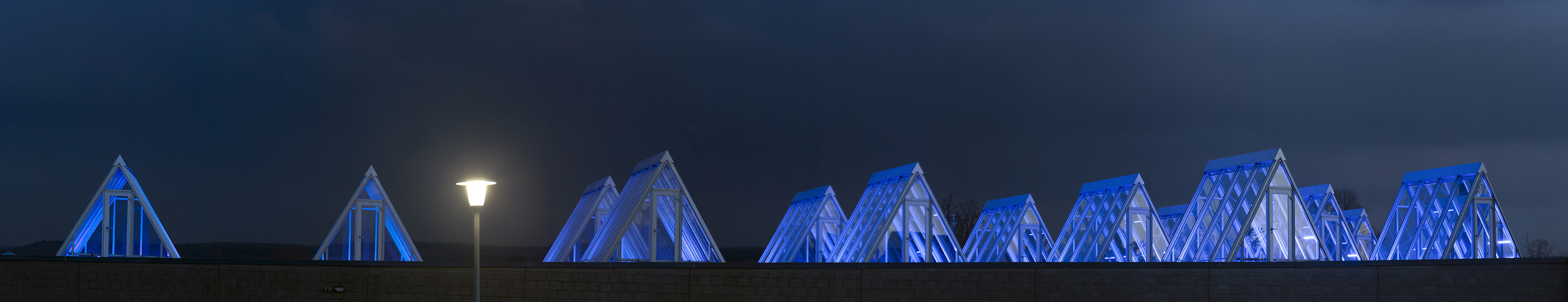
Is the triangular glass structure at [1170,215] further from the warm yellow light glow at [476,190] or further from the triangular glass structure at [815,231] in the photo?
the warm yellow light glow at [476,190]

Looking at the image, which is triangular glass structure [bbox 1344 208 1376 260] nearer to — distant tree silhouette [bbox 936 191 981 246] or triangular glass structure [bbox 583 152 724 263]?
triangular glass structure [bbox 583 152 724 263]

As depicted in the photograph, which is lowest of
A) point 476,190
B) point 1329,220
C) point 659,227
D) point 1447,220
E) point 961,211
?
point 476,190

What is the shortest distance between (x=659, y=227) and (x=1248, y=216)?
10819 millimetres

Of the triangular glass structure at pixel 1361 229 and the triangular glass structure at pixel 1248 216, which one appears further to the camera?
the triangular glass structure at pixel 1361 229

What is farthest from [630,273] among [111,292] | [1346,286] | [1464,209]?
[1464,209]

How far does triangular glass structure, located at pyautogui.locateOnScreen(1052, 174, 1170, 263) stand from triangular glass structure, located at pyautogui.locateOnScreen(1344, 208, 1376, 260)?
21.9ft

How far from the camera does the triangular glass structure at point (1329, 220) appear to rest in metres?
26.2

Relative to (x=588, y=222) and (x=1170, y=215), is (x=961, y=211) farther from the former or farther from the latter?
(x=588, y=222)

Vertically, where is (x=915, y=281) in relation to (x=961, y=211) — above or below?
below

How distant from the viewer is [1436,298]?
14.8 m

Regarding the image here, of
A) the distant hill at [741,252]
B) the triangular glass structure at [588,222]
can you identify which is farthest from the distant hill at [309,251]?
the triangular glass structure at [588,222]

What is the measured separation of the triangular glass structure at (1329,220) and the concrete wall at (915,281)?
11.2 m

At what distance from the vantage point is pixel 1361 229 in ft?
107

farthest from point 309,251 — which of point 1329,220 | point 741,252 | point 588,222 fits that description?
point 1329,220
